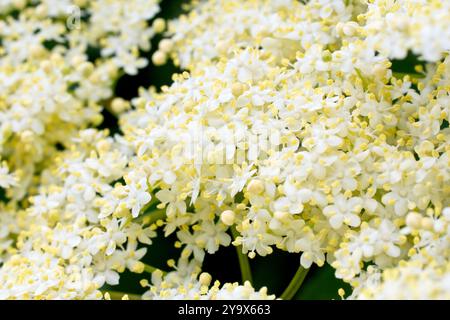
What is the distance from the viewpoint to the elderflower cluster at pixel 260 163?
0.81 metres

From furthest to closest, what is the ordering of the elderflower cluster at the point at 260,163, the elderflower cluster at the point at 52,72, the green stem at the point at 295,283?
the elderflower cluster at the point at 52,72
the green stem at the point at 295,283
the elderflower cluster at the point at 260,163

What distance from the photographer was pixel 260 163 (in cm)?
88

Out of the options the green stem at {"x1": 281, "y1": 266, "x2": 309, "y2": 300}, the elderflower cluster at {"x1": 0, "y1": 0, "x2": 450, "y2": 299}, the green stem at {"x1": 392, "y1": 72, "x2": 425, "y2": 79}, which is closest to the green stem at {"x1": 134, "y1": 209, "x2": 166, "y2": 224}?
the elderflower cluster at {"x1": 0, "y1": 0, "x2": 450, "y2": 299}

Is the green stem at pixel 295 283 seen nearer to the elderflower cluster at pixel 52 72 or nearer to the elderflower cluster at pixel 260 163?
the elderflower cluster at pixel 260 163

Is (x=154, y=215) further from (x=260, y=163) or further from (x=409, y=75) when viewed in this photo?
(x=409, y=75)

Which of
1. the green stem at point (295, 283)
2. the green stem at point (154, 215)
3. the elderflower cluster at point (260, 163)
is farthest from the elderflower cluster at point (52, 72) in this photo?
the green stem at point (295, 283)

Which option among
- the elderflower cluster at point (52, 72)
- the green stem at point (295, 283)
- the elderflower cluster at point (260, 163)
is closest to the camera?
the elderflower cluster at point (260, 163)

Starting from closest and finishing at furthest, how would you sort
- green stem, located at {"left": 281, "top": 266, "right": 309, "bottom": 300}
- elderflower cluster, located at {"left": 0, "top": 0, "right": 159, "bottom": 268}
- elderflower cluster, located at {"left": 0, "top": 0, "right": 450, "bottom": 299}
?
elderflower cluster, located at {"left": 0, "top": 0, "right": 450, "bottom": 299} → green stem, located at {"left": 281, "top": 266, "right": 309, "bottom": 300} → elderflower cluster, located at {"left": 0, "top": 0, "right": 159, "bottom": 268}

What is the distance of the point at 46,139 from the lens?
1205 millimetres

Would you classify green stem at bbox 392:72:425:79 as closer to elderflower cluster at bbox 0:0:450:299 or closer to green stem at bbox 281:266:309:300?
elderflower cluster at bbox 0:0:450:299

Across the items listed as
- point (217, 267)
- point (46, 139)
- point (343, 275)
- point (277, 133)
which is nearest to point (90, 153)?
point (46, 139)

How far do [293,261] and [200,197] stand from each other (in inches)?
9.6

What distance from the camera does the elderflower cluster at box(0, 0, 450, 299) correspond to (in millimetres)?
814

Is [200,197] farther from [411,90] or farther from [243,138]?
[411,90]
